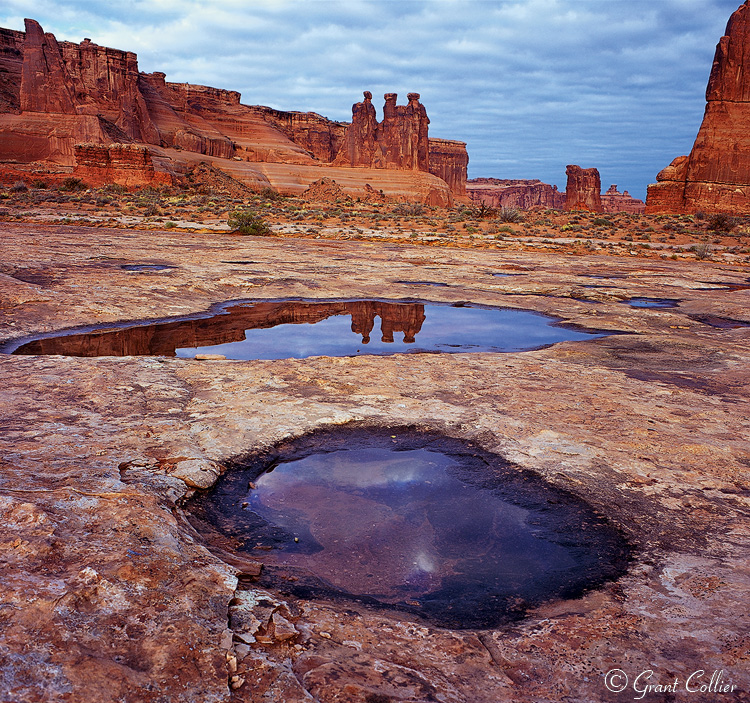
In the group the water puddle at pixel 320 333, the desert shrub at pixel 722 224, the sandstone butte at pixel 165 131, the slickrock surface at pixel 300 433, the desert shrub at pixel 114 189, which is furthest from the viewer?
the sandstone butte at pixel 165 131

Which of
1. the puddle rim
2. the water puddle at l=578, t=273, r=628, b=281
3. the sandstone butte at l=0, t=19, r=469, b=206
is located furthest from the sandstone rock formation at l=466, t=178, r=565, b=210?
the puddle rim

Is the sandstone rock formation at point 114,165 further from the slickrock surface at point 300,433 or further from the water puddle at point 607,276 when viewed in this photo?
the slickrock surface at point 300,433

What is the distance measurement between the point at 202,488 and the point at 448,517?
1186 mm

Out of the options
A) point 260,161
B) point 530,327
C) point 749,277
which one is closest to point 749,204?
point 749,277

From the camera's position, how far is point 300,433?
3473mm

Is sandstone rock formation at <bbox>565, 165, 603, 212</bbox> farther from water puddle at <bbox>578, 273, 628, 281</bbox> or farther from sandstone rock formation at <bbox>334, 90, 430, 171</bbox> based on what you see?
water puddle at <bbox>578, 273, 628, 281</bbox>

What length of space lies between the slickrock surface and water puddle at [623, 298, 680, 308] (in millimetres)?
2223

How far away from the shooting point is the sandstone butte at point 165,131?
4875cm

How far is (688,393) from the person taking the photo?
14.5ft

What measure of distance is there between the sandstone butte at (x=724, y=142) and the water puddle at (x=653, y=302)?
38527 mm

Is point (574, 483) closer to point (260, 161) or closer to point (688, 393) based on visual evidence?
point (688, 393)

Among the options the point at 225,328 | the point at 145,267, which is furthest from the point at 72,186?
the point at 225,328

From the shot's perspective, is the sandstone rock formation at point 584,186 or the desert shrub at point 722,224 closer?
the desert shrub at point 722,224

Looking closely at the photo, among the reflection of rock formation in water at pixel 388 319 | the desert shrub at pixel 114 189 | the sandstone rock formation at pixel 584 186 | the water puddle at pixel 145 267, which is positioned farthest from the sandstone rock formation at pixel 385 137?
the reflection of rock formation in water at pixel 388 319
